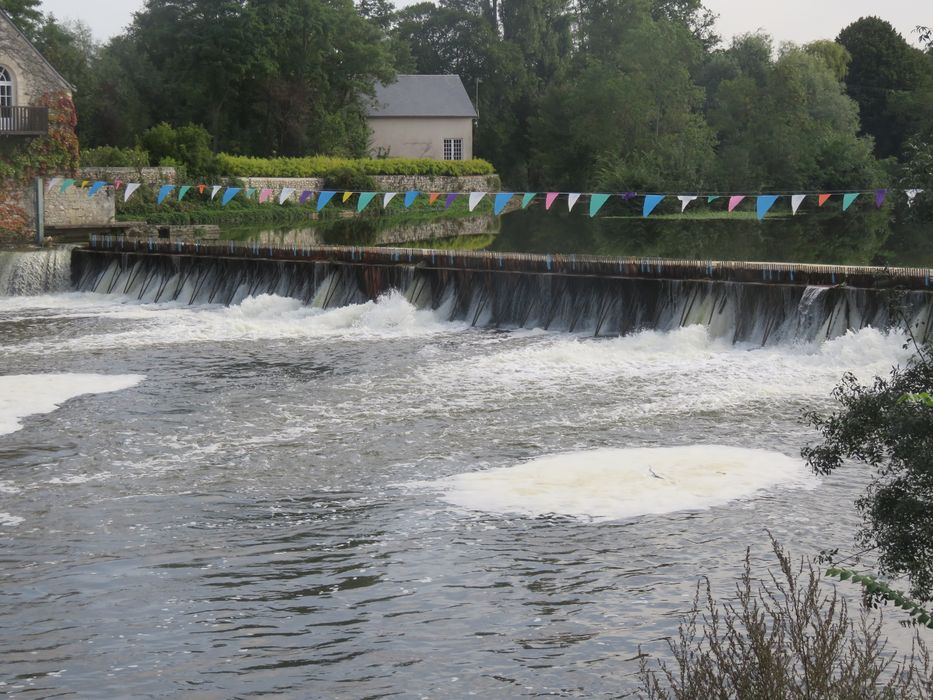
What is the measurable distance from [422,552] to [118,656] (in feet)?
10.1

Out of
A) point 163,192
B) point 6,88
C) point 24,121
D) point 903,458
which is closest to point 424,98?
point 163,192

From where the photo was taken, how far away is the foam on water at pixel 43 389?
701 inches

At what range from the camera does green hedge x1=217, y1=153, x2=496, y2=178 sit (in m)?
54.7

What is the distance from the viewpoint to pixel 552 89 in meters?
77.8

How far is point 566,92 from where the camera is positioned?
75.7 metres

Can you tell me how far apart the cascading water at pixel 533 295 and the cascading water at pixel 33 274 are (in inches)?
23.3

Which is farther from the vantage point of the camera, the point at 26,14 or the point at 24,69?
the point at 26,14

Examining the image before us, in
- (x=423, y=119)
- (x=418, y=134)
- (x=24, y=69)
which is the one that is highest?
(x=423, y=119)

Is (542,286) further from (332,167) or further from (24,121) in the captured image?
(332,167)

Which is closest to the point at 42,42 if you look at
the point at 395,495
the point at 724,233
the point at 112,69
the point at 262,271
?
the point at 112,69

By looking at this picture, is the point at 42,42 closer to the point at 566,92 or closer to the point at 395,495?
the point at 566,92

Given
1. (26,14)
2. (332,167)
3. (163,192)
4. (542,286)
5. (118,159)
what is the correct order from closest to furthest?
(542,286) → (163,192) → (118,159) → (332,167) → (26,14)

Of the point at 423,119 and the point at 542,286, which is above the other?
the point at 423,119

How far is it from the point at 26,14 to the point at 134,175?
3250 centimetres
